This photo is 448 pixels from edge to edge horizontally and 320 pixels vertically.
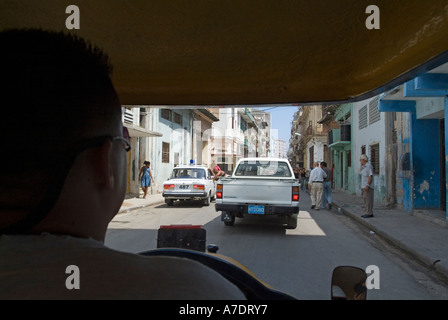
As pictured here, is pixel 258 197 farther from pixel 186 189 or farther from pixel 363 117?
pixel 363 117

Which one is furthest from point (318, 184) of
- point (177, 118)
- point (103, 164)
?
point (177, 118)

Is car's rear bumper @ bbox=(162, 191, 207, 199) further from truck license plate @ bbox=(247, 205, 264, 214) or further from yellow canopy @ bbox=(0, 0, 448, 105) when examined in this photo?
yellow canopy @ bbox=(0, 0, 448, 105)

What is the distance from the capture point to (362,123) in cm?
1811

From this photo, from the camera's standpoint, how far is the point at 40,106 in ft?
2.74

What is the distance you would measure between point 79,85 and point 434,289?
512 centimetres

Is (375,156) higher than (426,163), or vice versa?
(375,156)

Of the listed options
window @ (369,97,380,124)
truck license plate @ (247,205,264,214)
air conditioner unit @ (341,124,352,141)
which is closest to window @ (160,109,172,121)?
air conditioner unit @ (341,124,352,141)

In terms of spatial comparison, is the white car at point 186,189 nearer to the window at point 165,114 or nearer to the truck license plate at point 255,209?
the truck license plate at point 255,209

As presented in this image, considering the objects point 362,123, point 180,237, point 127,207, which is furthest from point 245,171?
point 362,123

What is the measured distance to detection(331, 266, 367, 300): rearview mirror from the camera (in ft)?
4.42

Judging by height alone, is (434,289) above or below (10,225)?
below

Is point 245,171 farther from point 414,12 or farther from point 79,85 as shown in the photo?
point 79,85

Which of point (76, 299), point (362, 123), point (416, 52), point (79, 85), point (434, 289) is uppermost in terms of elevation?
point (362, 123)

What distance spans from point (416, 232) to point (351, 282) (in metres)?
7.72
